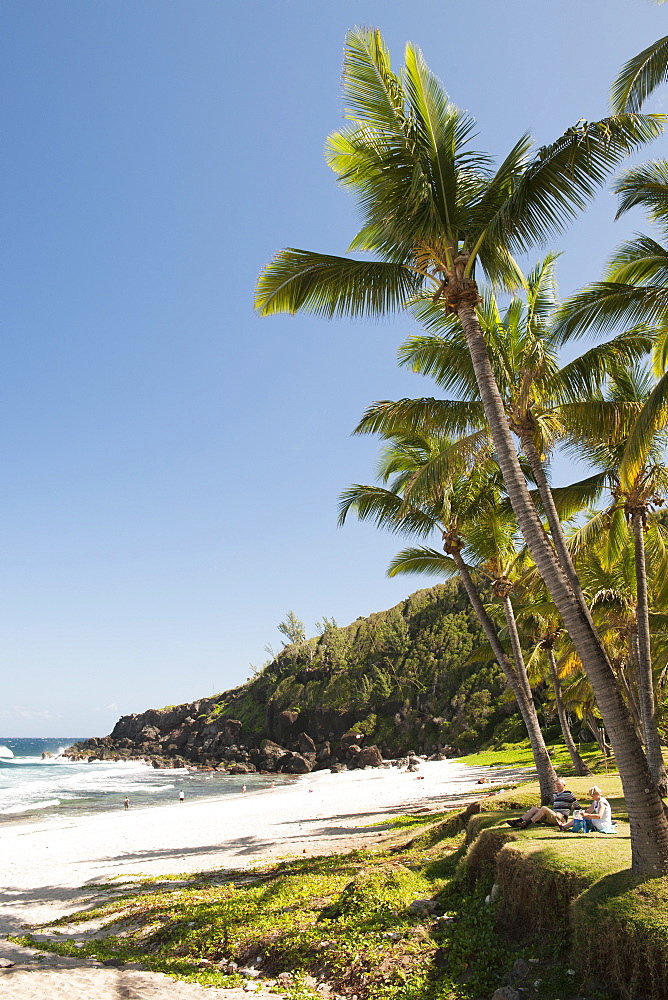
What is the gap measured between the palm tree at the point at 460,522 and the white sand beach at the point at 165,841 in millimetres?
6468

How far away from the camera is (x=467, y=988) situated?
5.36 m

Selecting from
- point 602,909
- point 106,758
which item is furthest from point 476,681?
point 106,758

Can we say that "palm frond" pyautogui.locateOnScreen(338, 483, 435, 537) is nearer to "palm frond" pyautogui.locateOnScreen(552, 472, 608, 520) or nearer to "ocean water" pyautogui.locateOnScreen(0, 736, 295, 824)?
"palm frond" pyautogui.locateOnScreen(552, 472, 608, 520)

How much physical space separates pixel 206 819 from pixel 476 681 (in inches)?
1303

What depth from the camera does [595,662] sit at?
19.2 feet

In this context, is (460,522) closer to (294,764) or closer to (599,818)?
(599,818)

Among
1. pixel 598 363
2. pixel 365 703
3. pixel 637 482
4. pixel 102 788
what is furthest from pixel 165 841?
pixel 365 703

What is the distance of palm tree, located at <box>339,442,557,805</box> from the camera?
12961 mm

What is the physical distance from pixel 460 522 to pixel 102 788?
46016 mm

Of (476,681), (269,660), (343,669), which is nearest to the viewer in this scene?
(476,681)

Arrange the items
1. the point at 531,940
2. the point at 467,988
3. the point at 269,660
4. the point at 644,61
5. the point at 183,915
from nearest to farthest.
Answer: the point at 467,988
the point at 531,940
the point at 644,61
the point at 183,915
the point at 269,660

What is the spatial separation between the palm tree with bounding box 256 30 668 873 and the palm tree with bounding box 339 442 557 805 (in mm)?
4940

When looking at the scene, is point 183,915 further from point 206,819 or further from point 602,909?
point 206,819

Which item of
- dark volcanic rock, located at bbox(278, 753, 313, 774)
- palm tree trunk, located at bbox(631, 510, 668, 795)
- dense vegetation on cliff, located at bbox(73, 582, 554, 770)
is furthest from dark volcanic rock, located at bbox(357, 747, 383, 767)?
palm tree trunk, located at bbox(631, 510, 668, 795)
